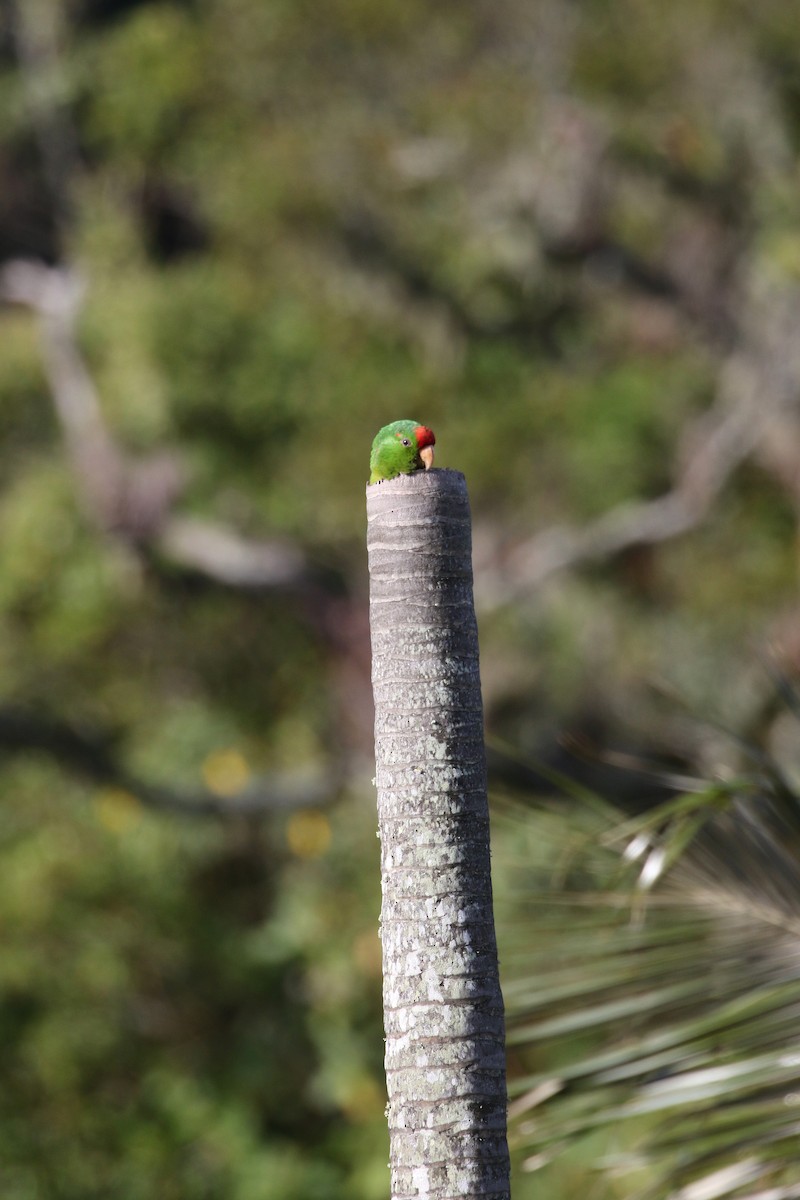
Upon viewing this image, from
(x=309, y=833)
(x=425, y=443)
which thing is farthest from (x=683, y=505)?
(x=425, y=443)

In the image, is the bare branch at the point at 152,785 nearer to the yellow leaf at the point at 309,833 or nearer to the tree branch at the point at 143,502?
the yellow leaf at the point at 309,833

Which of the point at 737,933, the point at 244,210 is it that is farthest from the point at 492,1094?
the point at 244,210

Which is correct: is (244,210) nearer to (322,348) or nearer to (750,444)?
(322,348)

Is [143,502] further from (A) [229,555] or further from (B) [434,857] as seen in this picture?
(B) [434,857]

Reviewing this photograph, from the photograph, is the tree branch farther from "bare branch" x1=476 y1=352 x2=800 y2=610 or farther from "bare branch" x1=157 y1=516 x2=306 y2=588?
"bare branch" x1=476 y1=352 x2=800 y2=610

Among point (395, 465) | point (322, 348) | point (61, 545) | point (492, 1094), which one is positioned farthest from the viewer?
point (322, 348)

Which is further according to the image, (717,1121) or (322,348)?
(322,348)
